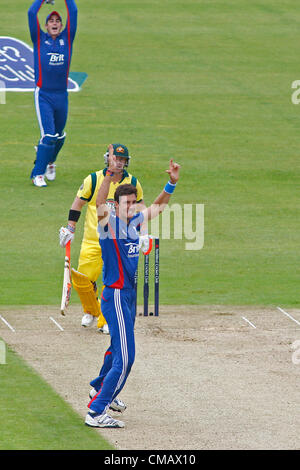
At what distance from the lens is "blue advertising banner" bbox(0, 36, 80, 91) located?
28156mm

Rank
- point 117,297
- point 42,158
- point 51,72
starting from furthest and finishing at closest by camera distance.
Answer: point 42,158 → point 51,72 → point 117,297

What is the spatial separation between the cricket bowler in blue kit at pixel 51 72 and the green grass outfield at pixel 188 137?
1.03 m

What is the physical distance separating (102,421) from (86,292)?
3.82 m

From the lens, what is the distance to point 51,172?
22188 mm

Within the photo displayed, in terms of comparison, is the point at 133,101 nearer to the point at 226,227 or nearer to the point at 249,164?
the point at 249,164

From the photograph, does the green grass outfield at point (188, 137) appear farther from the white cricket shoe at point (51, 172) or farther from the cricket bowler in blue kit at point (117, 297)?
the cricket bowler in blue kit at point (117, 297)

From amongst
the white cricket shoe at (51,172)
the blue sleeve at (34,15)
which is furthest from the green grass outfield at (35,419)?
the white cricket shoe at (51,172)

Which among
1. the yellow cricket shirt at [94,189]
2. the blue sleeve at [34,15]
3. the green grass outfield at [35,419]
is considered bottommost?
the green grass outfield at [35,419]

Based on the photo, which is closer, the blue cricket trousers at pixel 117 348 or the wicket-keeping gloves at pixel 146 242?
the blue cricket trousers at pixel 117 348

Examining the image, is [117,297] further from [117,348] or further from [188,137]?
[188,137]

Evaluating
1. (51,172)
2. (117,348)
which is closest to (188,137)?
(51,172)

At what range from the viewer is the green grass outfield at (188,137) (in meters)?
17.1

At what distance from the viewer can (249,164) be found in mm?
23578
